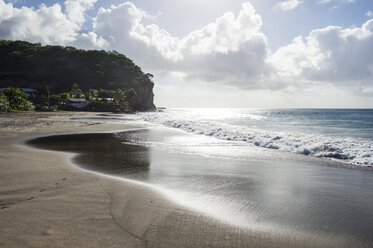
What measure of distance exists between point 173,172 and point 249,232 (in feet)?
14.3

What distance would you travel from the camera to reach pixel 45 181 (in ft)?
20.0

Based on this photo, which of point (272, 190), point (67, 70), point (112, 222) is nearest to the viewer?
point (112, 222)

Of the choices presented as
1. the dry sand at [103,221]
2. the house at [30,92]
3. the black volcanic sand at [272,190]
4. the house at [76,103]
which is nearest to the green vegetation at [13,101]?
the house at [76,103]

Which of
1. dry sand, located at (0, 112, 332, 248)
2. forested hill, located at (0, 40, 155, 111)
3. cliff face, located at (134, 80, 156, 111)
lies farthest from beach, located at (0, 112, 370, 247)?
cliff face, located at (134, 80, 156, 111)

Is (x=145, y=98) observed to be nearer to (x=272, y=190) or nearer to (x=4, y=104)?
(x=4, y=104)

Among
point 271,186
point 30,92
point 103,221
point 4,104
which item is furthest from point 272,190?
point 30,92

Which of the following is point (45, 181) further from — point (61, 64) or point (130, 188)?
point (61, 64)

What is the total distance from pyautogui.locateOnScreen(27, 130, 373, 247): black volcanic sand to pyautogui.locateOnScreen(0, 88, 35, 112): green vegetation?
49.8 metres

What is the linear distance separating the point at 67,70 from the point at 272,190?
13520cm

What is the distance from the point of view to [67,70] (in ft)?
393

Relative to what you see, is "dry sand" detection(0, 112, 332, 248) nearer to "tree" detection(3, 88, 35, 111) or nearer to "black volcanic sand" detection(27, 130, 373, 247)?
"black volcanic sand" detection(27, 130, 373, 247)

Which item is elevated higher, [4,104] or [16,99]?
[16,99]

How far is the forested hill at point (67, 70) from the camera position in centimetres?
11069

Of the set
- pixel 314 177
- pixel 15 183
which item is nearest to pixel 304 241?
pixel 314 177
